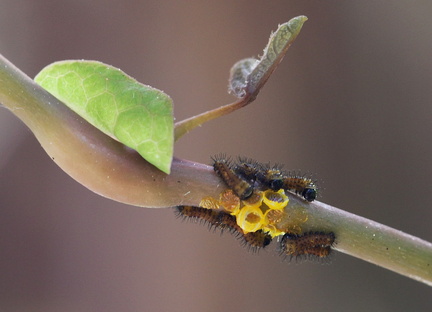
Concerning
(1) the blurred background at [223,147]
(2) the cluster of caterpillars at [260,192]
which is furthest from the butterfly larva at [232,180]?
(1) the blurred background at [223,147]

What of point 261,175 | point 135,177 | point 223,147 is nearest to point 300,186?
point 261,175

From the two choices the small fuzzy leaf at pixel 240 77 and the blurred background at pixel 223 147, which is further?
the blurred background at pixel 223 147

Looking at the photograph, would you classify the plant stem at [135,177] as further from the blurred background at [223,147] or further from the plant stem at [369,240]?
the blurred background at [223,147]

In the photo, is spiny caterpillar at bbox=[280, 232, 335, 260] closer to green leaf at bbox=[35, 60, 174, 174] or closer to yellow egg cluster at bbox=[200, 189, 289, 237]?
yellow egg cluster at bbox=[200, 189, 289, 237]

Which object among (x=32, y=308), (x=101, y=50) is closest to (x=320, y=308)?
(x=32, y=308)

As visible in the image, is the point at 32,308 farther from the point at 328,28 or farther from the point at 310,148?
the point at 328,28

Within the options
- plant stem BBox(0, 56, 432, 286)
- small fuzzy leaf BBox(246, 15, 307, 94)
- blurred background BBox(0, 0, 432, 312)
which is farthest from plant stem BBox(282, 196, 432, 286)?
blurred background BBox(0, 0, 432, 312)
